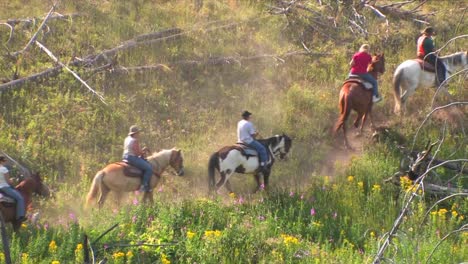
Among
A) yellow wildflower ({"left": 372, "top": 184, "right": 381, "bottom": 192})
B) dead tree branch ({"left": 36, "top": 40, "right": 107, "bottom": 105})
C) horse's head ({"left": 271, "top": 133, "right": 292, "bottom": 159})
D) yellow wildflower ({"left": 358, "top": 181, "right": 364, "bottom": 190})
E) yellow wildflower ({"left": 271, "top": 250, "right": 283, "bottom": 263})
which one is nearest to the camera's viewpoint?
yellow wildflower ({"left": 271, "top": 250, "right": 283, "bottom": 263})

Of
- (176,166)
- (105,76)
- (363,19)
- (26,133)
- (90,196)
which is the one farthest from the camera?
(363,19)

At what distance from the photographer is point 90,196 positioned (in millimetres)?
13664

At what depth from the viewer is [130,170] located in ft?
45.1

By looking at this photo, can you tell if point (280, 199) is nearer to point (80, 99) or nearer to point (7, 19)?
point (80, 99)

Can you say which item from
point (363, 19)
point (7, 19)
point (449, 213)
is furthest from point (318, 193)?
point (7, 19)

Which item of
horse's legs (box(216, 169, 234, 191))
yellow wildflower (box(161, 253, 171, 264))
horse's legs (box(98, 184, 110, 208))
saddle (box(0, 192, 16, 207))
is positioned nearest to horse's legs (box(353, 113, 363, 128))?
horse's legs (box(216, 169, 234, 191))

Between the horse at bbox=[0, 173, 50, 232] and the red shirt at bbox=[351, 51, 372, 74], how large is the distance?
818 cm

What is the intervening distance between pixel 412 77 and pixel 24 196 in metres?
10.6

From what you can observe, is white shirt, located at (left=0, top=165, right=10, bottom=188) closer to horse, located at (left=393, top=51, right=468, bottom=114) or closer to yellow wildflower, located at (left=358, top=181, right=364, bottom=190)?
yellow wildflower, located at (left=358, top=181, right=364, bottom=190)

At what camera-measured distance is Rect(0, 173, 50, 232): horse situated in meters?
12.1

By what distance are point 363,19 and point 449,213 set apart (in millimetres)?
9780

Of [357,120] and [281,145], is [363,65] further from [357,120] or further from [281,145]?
[281,145]

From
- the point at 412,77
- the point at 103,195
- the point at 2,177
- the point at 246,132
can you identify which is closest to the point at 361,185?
the point at 246,132

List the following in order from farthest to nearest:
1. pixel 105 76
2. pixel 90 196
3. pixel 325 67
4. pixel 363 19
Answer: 1. pixel 363 19
2. pixel 325 67
3. pixel 105 76
4. pixel 90 196
